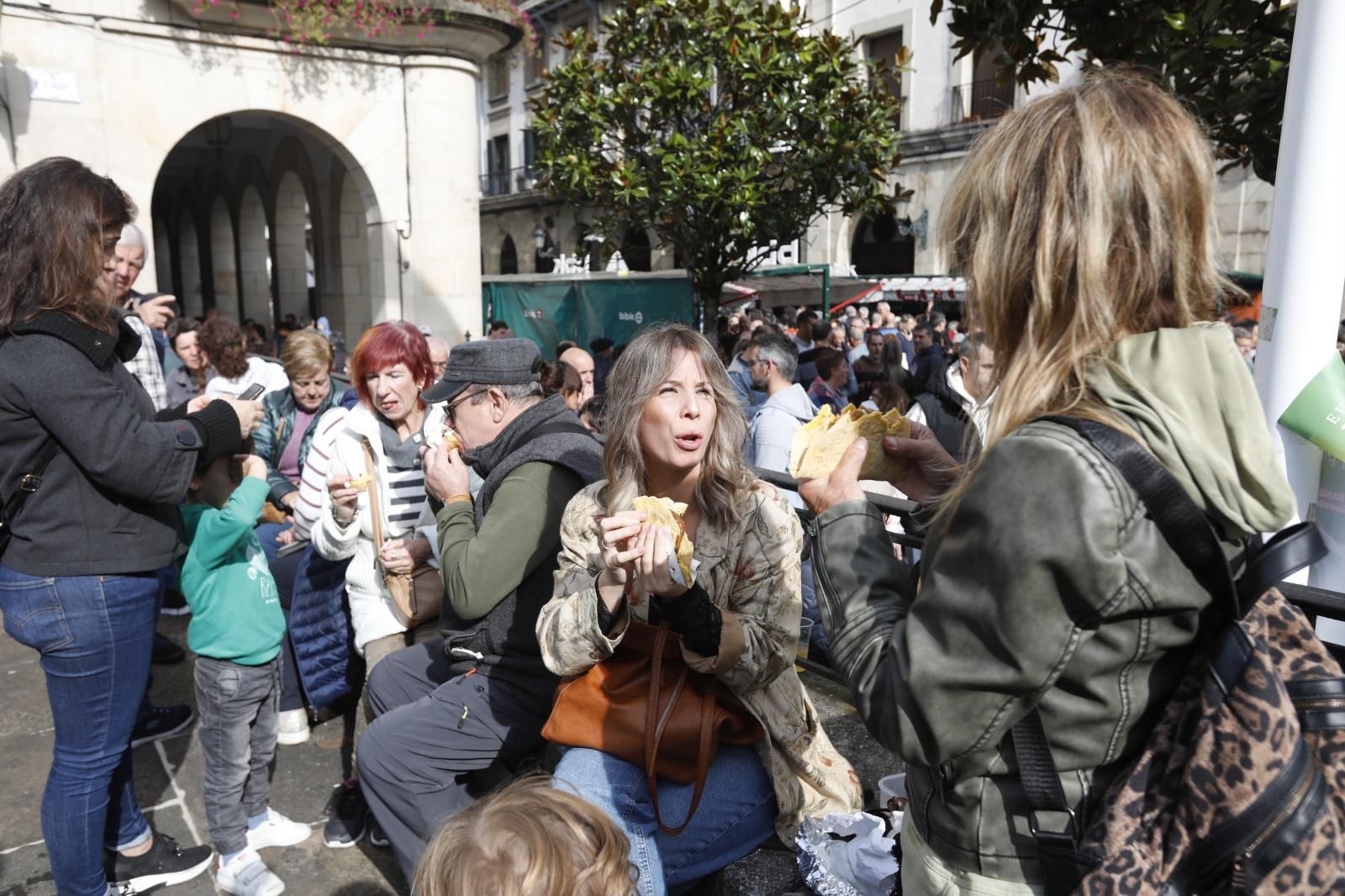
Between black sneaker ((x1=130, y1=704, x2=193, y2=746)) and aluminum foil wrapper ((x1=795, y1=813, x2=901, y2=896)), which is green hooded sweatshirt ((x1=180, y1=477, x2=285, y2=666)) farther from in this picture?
aluminum foil wrapper ((x1=795, y1=813, x2=901, y2=896))

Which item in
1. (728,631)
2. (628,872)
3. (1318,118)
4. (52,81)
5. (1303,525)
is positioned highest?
(52,81)

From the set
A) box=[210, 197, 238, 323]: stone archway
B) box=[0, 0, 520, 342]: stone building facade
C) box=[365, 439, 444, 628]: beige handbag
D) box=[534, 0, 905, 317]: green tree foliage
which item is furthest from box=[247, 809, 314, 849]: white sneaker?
box=[210, 197, 238, 323]: stone archway

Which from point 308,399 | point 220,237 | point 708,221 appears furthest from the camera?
point 220,237

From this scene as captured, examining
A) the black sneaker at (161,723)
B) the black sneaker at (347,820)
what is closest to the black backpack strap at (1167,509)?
the black sneaker at (347,820)

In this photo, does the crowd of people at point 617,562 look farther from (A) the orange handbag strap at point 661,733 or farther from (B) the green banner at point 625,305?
(B) the green banner at point 625,305

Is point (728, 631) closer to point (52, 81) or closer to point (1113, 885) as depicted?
point (1113, 885)

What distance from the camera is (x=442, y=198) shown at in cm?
1066

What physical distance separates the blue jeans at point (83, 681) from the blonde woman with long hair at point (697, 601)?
131cm

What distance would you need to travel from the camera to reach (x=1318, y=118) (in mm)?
2377

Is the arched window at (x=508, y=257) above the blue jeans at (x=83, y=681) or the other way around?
above

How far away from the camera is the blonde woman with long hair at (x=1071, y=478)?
1.13 meters

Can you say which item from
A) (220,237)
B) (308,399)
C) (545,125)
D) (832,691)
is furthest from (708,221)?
(220,237)

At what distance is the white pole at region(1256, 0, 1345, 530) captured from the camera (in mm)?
2354

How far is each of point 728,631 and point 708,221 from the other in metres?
8.27
